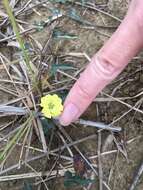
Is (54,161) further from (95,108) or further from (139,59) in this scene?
(139,59)

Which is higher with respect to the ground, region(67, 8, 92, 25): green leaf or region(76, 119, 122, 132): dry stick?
region(67, 8, 92, 25): green leaf

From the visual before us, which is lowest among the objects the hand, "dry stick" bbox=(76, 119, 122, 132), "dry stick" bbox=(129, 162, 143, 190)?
"dry stick" bbox=(129, 162, 143, 190)

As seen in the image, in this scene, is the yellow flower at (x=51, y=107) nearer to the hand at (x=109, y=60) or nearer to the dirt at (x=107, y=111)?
the hand at (x=109, y=60)

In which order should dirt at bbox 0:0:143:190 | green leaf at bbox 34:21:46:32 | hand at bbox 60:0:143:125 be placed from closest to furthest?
hand at bbox 60:0:143:125 → dirt at bbox 0:0:143:190 → green leaf at bbox 34:21:46:32

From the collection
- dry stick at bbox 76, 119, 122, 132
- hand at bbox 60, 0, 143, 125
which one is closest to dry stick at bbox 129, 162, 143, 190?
dry stick at bbox 76, 119, 122, 132

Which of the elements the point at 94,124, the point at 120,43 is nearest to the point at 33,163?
the point at 94,124

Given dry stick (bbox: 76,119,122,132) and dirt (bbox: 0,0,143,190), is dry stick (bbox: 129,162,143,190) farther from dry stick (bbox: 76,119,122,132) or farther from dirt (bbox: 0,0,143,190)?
dry stick (bbox: 76,119,122,132)

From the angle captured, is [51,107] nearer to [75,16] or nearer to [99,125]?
[99,125]
